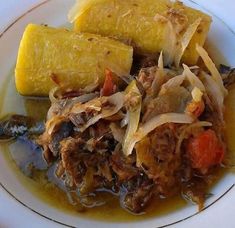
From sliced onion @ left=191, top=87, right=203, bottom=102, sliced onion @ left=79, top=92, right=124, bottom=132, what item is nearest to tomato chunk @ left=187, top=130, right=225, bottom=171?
sliced onion @ left=191, top=87, right=203, bottom=102

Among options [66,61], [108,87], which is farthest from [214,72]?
[66,61]

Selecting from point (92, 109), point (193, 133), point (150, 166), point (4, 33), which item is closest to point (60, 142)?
point (92, 109)

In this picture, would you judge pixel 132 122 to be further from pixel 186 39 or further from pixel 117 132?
pixel 186 39

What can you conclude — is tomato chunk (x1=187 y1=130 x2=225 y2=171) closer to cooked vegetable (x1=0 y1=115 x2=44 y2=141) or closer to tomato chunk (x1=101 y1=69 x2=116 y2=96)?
tomato chunk (x1=101 y1=69 x2=116 y2=96)

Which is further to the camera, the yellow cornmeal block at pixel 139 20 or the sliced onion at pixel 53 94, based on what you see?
the yellow cornmeal block at pixel 139 20

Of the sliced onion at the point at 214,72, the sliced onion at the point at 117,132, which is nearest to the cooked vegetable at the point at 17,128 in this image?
the sliced onion at the point at 117,132

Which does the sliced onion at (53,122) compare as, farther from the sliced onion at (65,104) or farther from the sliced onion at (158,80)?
the sliced onion at (158,80)
